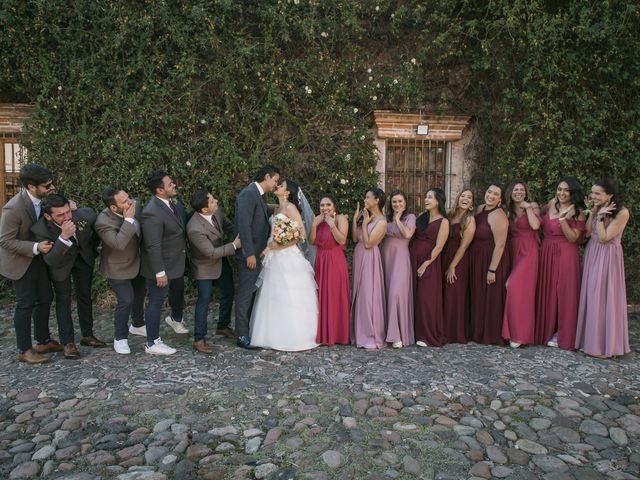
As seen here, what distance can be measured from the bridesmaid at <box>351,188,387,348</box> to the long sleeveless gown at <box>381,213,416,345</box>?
10cm

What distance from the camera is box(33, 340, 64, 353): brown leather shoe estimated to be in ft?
17.5

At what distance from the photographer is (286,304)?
5684 millimetres

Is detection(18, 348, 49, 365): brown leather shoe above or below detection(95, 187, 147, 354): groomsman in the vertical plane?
below

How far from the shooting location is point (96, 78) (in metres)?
7.87

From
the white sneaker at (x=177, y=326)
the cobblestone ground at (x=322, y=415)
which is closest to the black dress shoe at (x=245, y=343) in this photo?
the cobblestone ground at (x=322, y=415)

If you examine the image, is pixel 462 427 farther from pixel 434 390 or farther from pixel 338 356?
pixel 338 356

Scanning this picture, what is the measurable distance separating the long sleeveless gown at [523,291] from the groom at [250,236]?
300 cm

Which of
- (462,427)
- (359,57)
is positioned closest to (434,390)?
(462,427)

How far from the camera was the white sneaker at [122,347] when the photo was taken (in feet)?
17.8

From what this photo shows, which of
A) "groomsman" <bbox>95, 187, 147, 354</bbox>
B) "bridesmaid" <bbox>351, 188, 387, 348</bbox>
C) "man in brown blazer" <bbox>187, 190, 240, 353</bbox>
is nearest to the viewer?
"groomsman" <bbox>95, 187, 147, 354</bbox>

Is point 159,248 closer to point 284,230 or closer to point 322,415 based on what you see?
point 284,230

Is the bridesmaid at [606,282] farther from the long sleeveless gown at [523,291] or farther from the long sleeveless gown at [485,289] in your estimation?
the long sleeveless gown at [485,289]

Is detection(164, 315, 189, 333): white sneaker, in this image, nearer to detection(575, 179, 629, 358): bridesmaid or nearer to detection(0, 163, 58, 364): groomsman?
detection(0, 163, 58, 364): groomsman

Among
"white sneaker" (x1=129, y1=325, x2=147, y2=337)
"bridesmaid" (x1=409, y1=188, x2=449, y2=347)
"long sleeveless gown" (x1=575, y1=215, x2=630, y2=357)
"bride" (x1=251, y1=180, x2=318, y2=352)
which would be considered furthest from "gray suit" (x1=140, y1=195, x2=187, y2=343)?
"long sleeveless gown" (x1=575, y1=215, x2=630, y2=357)
